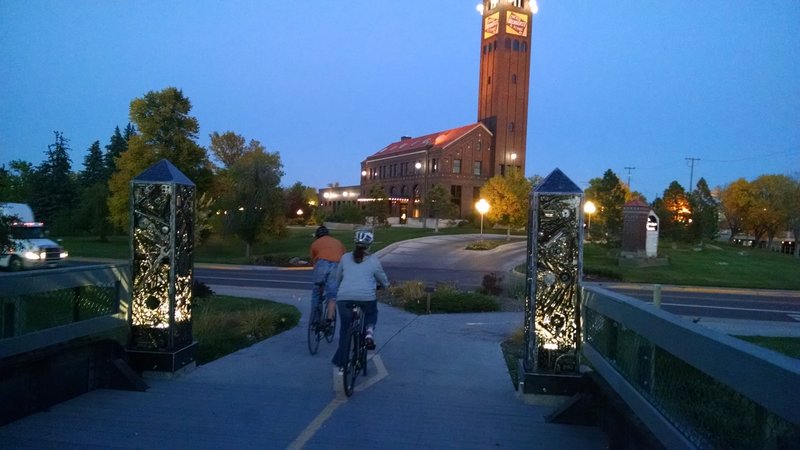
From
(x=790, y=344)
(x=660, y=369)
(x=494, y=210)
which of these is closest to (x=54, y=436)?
(x=660, y=369)

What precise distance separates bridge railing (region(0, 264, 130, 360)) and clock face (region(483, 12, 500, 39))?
241ft

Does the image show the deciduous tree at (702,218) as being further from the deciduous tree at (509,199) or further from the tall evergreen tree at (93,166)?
the tall evergreen tree at (93,166)

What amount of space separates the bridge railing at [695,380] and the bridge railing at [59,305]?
513 centimetres

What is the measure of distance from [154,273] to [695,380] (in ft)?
18.4

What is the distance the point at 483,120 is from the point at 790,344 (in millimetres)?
67221

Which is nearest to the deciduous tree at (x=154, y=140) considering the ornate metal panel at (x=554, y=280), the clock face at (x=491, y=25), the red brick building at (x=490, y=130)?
the red brick building at (x=490, y=130)

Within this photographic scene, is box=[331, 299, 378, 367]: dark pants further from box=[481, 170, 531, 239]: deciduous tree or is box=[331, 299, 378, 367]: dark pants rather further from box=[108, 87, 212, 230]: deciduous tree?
box=[481, 170, 531, 239]: deciduous tree

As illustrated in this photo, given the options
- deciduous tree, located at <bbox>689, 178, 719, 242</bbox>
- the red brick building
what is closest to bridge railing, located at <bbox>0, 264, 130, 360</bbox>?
deciduous tree, located at <bbox>689, 178, 719, 242</bbox>

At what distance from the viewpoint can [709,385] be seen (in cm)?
354

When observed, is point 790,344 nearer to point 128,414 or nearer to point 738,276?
point 128,414

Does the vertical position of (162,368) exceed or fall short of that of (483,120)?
it falls short

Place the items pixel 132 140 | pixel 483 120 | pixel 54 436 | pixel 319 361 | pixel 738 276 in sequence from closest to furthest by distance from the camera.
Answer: pixel 54 436, pixel 319 361, pixel 738 276, pixel 132 140, pixel 483 120

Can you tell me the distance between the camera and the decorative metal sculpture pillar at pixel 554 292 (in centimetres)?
647

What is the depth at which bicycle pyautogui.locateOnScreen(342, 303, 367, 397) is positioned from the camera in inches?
267
